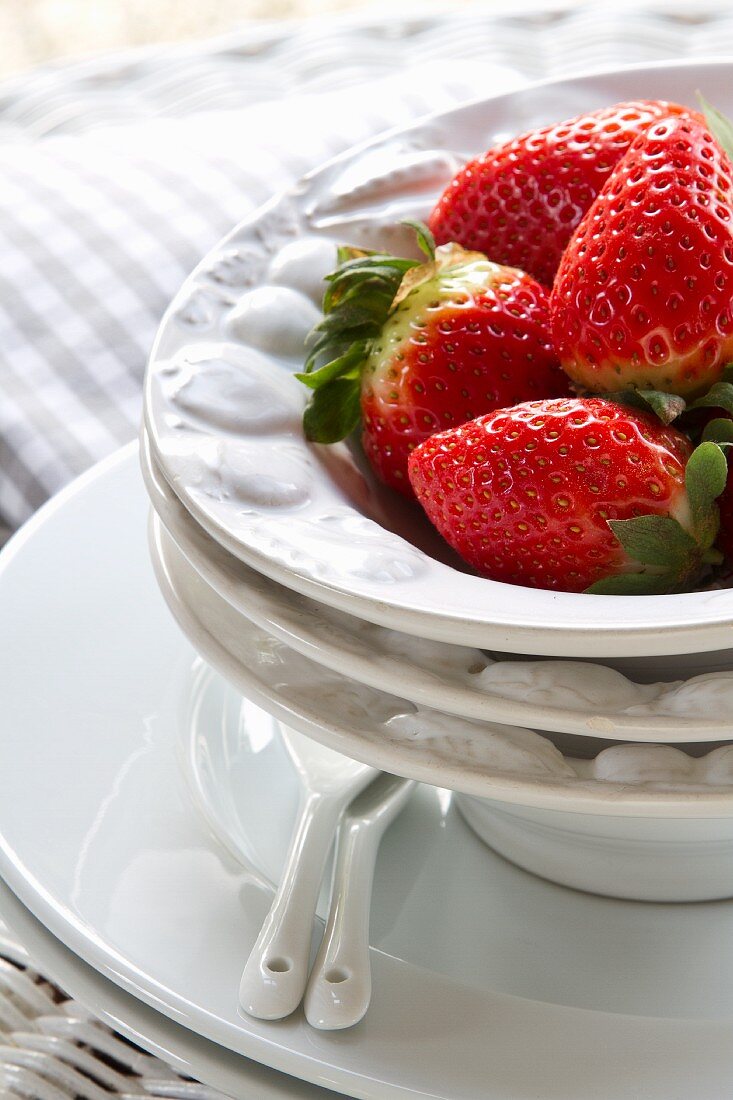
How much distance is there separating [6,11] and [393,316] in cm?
255

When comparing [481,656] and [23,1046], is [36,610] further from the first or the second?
[481,656]

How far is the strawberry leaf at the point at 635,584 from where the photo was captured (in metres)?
0.49

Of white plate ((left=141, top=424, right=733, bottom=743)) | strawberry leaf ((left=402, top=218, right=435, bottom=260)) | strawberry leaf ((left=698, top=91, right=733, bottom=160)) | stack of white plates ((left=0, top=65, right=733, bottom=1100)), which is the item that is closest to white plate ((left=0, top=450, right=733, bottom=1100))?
stack of white plates ((left=0, top=65, right=733, bottom=1100))

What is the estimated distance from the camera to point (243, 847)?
56 cm

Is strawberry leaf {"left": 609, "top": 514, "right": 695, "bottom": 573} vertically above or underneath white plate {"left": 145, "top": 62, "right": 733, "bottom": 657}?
underneath

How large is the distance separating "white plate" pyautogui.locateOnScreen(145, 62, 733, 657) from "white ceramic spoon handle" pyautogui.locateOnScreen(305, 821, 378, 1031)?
0.42ft

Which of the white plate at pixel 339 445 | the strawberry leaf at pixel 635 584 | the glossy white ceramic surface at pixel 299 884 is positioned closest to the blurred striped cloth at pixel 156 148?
the white plate at pixel 339 445

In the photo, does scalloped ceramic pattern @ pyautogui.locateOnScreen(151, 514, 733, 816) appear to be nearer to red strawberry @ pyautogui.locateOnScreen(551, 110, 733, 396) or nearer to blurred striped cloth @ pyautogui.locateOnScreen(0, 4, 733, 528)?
red strawberry @ pyautogui.locateOnScreen(551, 110, 733, 396)

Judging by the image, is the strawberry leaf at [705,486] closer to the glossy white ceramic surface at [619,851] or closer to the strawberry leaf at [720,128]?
the glossy white ceramic surface at [619,851]

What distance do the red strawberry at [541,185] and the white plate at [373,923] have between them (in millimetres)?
277

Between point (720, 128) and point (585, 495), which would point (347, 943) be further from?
point (720, 128)

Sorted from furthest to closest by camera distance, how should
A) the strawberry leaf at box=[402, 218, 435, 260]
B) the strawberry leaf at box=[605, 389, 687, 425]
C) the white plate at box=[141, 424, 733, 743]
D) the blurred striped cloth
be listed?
the blurred striped cloth
the strawberry leaf at box=[402, 218, 435, 260]
the strawberry leaf at box=[605, 389, 687, 425]
the white plate at box=[141, 424, 733, 743]

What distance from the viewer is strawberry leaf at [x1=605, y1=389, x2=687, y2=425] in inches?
20.4

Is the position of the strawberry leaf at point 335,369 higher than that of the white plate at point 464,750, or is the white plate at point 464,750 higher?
the strawberry leaf at point 335,369
